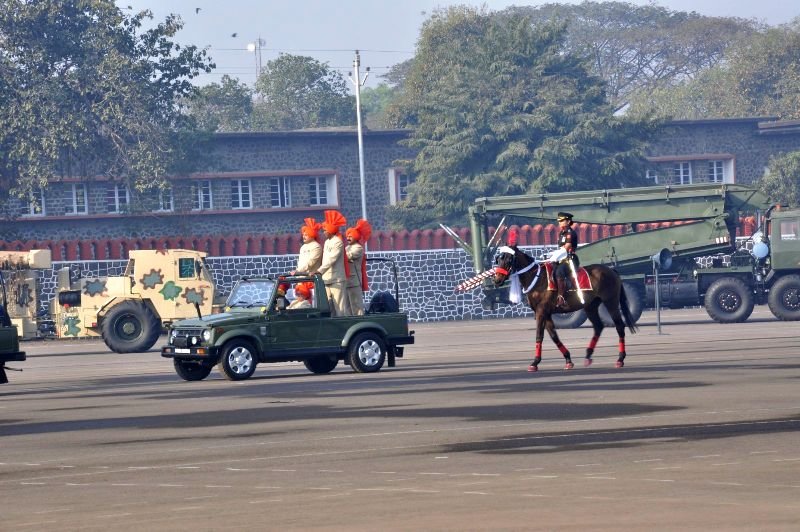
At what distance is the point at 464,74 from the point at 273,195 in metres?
8.91

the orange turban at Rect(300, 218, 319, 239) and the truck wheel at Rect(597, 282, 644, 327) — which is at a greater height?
the orange turban at Rect(300, 218, 319, 239)

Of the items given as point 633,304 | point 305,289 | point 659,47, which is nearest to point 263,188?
point 633,304

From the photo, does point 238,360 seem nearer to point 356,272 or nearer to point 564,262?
point 356,272

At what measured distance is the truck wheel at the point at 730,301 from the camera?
120 feet

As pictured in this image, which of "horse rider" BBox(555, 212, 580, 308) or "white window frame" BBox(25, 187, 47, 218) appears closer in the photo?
"horse rider" BBox(555, 212, 580, 308)

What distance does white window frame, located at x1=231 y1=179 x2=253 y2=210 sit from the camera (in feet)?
193

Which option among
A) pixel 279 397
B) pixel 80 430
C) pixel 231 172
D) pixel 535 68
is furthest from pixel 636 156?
pixel 80 430

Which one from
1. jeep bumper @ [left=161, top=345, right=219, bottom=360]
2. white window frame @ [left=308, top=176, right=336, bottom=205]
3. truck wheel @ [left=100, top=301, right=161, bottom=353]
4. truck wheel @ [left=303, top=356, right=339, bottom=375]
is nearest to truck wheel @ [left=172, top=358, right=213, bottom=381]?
jeep bumper @ [left=161, top=345, right=219, bottom=360]

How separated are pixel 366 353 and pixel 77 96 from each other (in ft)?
105

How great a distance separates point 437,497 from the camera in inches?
402

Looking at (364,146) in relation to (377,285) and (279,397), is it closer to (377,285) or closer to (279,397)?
(377,285)

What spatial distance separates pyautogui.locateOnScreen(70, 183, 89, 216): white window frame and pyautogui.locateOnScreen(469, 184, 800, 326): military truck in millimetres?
22379

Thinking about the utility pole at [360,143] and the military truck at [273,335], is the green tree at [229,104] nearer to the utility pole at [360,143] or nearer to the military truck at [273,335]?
the utility pole at [360,143]

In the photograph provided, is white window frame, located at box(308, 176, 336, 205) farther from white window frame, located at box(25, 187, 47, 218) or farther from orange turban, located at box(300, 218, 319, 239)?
orange turban, located at box(300, 218, 319, 239)
